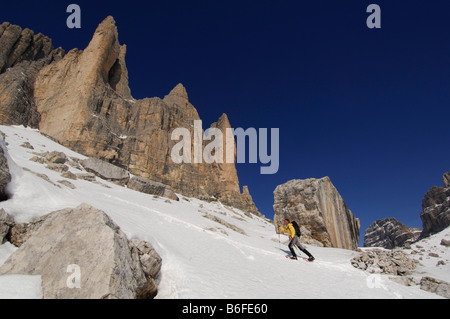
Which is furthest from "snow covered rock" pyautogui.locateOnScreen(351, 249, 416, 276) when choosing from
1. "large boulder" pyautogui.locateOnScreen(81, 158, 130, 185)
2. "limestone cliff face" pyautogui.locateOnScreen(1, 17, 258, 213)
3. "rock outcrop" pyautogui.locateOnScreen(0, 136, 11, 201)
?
"limestone cliff face" pyautogui.locateOnScreen(1, 17, 258, 213)

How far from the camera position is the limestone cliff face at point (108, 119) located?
46.8m

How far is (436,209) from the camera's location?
80812mm

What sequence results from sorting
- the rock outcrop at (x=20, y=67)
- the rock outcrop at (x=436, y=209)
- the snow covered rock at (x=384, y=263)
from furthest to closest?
the rock outcrop at (x=436, y=209), the rock outcrop at (x=20, y=67), the snow covered rock at (x=384, y=263)

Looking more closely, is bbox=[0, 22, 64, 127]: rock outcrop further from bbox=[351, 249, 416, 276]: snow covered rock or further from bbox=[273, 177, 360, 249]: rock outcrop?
bbox=[351, 249, 416, 276]: snow covered rock

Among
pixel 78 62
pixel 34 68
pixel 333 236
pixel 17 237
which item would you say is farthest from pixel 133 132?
pixel 17 237

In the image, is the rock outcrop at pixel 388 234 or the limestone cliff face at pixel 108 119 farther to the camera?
the rock outcrop at pixel 388 234

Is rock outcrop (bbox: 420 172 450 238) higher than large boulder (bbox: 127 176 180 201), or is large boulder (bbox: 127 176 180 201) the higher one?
large boulder (bbox: 127 176 180 201)

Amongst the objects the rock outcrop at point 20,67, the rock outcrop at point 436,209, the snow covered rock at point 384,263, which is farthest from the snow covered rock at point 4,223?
the rock outcrop at point 436,209

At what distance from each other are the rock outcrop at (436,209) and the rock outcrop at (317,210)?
84786mm

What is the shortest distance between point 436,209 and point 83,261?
112 meters

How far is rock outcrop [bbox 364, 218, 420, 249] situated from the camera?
307 feet

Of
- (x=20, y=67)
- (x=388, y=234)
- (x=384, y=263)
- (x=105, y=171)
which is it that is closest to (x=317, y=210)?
(x=384, y=263)

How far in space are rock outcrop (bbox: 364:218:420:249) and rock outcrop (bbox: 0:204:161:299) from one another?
11317 cm

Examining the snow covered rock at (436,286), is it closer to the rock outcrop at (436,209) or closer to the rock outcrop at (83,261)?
the rock outcrop at (83,261)
